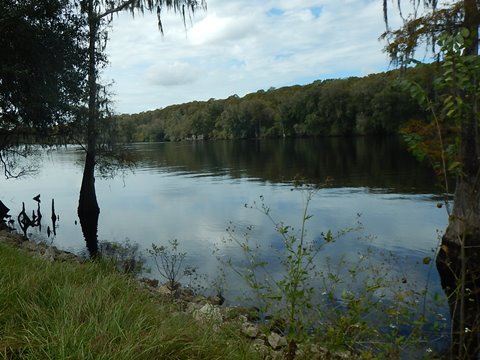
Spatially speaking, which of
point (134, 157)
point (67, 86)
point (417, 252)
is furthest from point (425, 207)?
point (67, 86)

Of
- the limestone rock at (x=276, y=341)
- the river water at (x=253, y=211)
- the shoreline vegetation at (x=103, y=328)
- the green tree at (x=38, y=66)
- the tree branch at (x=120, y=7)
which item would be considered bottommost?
the river water at (x=253, y=211)

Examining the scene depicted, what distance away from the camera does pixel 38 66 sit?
12.9 meters

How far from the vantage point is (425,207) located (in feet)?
58.3

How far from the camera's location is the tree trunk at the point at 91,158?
16.2m

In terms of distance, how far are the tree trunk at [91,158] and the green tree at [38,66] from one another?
121 cm

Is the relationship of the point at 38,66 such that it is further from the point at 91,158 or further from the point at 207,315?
the point at 207,315

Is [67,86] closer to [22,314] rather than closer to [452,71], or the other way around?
[22,314]

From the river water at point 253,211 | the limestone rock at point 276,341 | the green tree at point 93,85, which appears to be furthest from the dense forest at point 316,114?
the limestone rock at point 276,341

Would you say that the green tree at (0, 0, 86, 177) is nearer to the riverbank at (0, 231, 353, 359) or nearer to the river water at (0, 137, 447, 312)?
the river water at (0, 137, 447, 312)

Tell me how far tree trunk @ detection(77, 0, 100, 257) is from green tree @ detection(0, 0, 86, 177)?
1.21m

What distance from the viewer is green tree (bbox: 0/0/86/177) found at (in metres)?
12.0

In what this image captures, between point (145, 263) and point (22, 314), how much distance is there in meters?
8.88

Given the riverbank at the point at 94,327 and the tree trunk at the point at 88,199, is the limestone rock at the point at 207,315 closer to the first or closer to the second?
the riverbank at the point at 94,327

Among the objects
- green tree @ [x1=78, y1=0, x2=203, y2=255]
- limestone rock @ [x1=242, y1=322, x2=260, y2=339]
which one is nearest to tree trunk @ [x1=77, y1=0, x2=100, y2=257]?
green tree @ [x1=78, y1=0, x2=203, y2=255]
